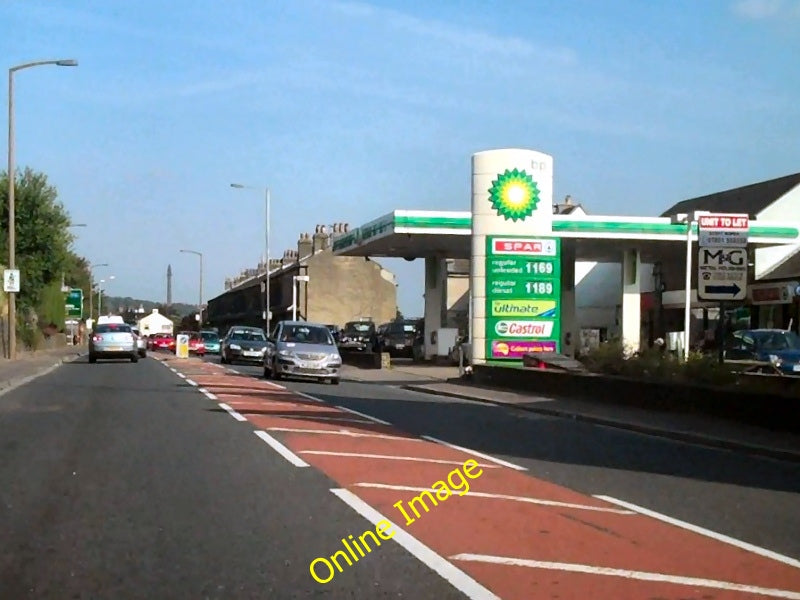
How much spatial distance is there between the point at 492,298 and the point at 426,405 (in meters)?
8.42

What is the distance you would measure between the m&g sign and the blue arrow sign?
1226 cm

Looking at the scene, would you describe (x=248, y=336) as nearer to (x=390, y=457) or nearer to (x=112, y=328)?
(x=112, y=328)

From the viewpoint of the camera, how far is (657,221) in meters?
41.3

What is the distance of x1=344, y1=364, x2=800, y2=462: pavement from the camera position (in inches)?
571

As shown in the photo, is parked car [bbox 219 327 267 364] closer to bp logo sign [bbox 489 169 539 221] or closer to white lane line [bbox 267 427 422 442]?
bp logo sign [bbox 489 169 539 221]

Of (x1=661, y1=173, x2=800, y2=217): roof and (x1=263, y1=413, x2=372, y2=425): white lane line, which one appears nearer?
(x1=263, y1=413, x2=372, y2=425): white lane line

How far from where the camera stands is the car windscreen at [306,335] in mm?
29703

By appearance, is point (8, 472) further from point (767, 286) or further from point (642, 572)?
point (767, 286)

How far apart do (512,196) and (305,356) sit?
24.6 feet

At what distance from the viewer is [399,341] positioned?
50844 millimetres

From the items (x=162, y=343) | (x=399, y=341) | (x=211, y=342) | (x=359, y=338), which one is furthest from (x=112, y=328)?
(x=162, y=343)

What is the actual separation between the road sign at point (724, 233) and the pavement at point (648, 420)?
118 inches

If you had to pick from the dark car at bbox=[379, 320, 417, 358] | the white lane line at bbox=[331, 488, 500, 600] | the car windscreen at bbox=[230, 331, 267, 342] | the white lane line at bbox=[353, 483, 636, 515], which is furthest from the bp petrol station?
the white lane line at bbox=[331, 488, 500, 600]

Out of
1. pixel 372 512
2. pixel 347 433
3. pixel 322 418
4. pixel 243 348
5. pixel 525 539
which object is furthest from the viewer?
pixel 243 348
